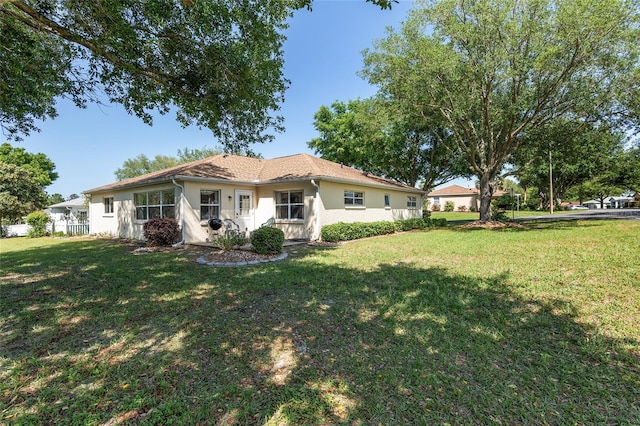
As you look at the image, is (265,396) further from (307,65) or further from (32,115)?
(307,65)

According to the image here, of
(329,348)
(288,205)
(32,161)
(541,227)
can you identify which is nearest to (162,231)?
(288,205)

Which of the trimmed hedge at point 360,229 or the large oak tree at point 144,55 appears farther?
the trimmed hedge at point 360,229

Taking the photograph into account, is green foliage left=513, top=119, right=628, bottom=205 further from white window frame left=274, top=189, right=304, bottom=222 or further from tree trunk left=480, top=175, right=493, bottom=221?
white window frame left=274, top=189, right=304, bottom=222

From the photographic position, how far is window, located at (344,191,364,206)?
14.7 metres

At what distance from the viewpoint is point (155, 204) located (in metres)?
13.4

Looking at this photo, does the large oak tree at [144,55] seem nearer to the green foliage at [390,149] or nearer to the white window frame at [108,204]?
the white window frame at [108,204]

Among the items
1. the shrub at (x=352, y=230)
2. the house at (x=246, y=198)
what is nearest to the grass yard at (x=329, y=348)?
the shrub at (x=352, y=230)

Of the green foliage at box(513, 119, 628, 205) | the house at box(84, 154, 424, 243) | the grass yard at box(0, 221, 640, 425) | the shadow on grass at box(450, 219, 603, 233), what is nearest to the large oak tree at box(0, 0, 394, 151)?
the grass yard at box(0, 221, 640, 425)

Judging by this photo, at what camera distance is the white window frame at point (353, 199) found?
1467 centimetres

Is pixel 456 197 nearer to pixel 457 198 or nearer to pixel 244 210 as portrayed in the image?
pixel 457 198

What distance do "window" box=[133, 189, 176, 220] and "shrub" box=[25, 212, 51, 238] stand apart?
38.0ft

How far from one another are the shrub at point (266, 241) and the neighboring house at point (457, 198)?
43135 mm

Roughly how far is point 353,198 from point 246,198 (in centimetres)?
541

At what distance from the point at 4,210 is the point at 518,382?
31001mm
